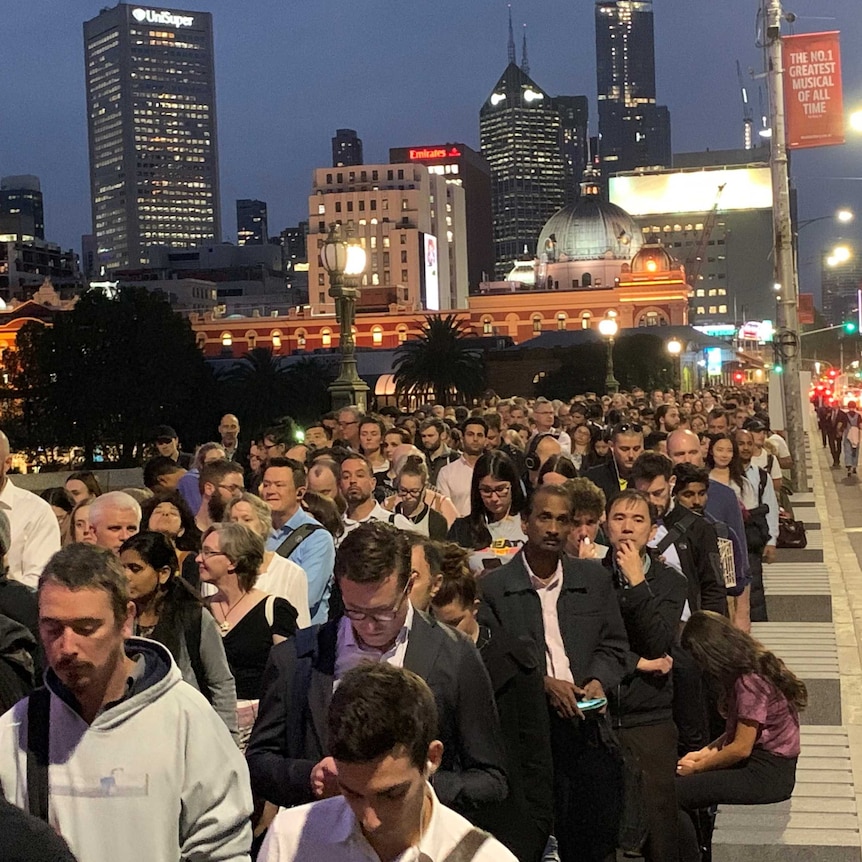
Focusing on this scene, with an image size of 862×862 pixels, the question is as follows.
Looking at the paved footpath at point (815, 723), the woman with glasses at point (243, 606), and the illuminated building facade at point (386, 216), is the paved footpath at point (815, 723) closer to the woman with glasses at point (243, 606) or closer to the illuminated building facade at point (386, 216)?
the woman with glasses at point (243, 606)

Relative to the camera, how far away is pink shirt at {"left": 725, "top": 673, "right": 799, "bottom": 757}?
6246 mm

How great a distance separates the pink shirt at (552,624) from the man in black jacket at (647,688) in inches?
14.1

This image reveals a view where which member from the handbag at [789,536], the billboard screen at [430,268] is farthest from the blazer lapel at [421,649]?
the billboard screen at [430,268]

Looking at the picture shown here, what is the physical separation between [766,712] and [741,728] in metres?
0.13

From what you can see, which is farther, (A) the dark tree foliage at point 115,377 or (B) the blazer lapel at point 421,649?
(A) the dark tree foliage at point 115,377

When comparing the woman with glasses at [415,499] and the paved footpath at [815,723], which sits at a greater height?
the woman with glasses at [415,499]

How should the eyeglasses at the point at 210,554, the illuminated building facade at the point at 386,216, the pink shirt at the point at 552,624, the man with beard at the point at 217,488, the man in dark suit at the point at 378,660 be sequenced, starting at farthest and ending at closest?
the illuminated building facade at the point at 386,216 → the man with beard at the point at 217,488 → the eyeglasses at the point at 210,554 → the pink shirt at the point at 552,624 → the man in dark suit at the point at 378,660

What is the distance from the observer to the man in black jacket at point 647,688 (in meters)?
6.00

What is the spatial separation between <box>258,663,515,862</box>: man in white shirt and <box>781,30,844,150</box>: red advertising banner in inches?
815

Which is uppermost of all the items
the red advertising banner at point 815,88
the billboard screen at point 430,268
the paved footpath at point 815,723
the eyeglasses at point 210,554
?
the billboard screen at point 430,268

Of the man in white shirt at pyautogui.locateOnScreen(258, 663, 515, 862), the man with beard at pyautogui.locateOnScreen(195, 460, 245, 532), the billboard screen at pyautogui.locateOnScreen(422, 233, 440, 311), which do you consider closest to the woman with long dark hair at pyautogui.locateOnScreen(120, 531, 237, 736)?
the man in white shirt at pyautogui.locateOnScreen(258, 663, 515, 862)

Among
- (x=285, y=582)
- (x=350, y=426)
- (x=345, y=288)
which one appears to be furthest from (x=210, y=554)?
(x=345, y=288)

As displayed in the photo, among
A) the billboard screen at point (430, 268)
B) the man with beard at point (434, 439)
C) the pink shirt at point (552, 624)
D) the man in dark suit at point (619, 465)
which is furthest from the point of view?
the billboard screen at point (430, 268)

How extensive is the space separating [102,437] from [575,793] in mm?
59353
